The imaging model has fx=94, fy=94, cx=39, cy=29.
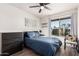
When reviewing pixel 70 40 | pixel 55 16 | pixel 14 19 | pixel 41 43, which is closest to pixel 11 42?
pixel 14 19

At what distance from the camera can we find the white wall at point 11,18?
1.69 meters

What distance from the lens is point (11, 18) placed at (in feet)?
5.68

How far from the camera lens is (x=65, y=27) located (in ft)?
5.82

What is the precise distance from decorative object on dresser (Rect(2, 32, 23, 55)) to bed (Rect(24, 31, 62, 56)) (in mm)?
113

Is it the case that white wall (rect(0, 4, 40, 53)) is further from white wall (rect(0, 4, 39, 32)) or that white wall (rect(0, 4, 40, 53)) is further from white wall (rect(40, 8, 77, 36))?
white wall (rect(40, 8, 77, 36))

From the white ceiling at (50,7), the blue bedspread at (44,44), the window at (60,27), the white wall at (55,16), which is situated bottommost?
the blue bedspread at (44,44)

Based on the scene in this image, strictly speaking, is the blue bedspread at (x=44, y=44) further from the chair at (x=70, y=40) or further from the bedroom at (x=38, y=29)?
the chair at (x=70, y=40)

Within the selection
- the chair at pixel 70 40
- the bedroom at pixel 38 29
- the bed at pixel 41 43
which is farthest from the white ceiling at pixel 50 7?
Result: the chair at pixel 70 40

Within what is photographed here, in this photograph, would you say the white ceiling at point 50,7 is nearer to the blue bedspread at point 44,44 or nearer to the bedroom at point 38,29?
the bedroom at point 38,29

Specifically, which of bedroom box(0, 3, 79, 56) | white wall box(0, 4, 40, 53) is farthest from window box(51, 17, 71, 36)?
white wall box(0, 4, 40, 53)

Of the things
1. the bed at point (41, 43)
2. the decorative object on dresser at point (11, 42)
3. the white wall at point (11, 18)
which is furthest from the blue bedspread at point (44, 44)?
the white wall at point (11, 18)

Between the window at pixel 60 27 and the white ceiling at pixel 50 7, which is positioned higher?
the white ceiling at pixel 50 7

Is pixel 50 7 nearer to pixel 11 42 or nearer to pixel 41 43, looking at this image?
pixel 41 43

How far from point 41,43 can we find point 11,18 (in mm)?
718
